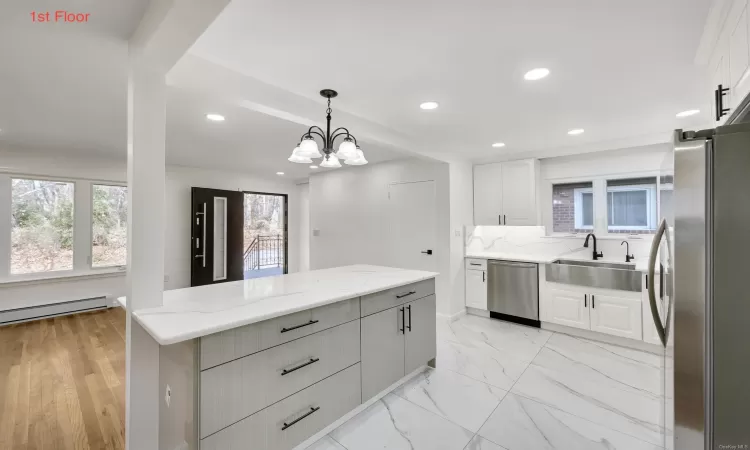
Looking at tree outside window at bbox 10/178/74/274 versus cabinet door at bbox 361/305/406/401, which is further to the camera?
tree outside window at bbox 10/178/74/274

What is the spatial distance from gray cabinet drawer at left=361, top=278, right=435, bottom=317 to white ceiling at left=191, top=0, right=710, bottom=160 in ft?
4.82

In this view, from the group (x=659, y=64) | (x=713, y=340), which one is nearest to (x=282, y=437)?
(x=713, y=340)

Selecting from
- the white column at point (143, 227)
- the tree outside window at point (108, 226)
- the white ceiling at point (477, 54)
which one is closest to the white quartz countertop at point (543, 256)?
the white ceiling at point (477, 54)

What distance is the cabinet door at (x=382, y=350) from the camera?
214 cm

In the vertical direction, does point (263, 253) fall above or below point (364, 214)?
below

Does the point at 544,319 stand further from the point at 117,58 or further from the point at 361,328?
the point at 117,58

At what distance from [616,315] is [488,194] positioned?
2.04m

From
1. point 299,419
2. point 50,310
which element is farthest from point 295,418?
point 50,310

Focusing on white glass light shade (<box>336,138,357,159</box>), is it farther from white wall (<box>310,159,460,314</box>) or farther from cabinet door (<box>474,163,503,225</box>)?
cabinet door (<box>474,163,503,225</box>)

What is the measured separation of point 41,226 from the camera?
450 cm

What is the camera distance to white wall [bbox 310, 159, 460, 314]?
14.0ft

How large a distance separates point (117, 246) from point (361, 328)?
5074 millimetres

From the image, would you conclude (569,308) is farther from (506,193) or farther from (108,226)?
(108,226)

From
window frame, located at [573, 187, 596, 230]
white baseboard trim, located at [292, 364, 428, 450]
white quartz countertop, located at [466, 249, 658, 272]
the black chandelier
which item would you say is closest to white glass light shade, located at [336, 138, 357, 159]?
the black chandelier
